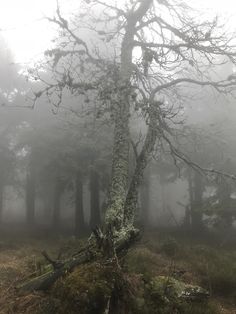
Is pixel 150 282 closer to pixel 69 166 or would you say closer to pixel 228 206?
pixel 228 206

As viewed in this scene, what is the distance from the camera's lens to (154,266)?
485 inches

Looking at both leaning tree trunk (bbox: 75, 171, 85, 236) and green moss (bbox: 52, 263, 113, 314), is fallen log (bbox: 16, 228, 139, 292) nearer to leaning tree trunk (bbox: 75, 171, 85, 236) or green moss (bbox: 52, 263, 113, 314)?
→ green moss (bbox: 52, 263, 113, 314)

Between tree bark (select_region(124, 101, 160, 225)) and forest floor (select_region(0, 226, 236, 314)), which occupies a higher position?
tree bark (select_region(124, 101, 160, 225))

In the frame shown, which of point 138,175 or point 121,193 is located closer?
point 121,193

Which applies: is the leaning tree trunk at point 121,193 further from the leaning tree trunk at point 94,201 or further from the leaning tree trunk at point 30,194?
the leaning tree trunk at point 30,194

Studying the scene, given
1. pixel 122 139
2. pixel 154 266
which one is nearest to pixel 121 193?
pixel 122 139

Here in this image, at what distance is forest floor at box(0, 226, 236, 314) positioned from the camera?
27.6ft

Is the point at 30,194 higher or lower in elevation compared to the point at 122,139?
lower

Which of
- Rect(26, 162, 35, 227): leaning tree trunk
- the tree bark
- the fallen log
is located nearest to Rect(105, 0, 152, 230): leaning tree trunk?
the tree bark

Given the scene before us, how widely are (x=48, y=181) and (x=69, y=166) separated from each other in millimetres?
4772

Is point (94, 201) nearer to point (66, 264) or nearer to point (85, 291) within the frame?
point (66, 264)

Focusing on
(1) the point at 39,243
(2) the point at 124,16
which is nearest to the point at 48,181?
(1) the point at 39,243

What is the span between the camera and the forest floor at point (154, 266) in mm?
8406

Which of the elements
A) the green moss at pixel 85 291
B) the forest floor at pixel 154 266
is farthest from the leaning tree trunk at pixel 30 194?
the green moss at pixel 85 291
